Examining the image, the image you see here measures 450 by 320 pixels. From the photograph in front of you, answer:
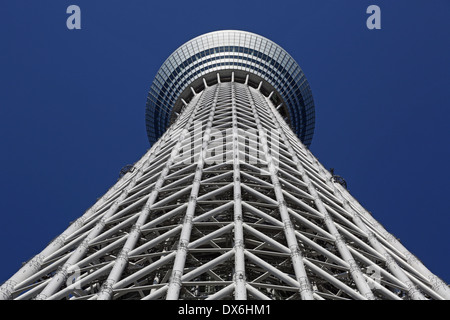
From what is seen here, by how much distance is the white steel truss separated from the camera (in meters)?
17.2

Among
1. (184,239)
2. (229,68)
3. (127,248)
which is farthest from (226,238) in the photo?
(229,68)

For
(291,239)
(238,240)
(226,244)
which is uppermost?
(226,244)

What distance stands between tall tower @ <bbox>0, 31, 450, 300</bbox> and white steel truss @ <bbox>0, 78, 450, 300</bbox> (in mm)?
69

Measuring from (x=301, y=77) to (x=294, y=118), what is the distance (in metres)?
8.26

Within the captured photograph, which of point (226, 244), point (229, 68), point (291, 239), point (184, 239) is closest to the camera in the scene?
point (184, 239)

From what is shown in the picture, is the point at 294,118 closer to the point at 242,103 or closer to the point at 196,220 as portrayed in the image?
the point at 242,103

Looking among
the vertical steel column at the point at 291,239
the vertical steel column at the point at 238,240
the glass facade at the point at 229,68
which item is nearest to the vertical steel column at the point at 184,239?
the vertical steel column at the point at 238,240

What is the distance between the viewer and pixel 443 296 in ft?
71.7

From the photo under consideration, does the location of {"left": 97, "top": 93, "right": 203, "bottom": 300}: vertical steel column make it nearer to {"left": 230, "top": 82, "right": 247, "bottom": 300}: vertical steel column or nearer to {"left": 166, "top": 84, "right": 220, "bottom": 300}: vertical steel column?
{"left": 166, "top": 84, "right": 220, "bottom": 300}: vertical steel column

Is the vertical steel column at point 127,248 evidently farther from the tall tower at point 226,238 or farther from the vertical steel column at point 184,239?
the vertical steel column at point 184,239

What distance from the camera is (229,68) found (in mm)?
83062

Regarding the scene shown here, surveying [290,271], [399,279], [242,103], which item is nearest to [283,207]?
[290,271]

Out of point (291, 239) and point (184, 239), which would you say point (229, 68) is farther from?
point (184, 239)

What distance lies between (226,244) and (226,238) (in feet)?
1.58
